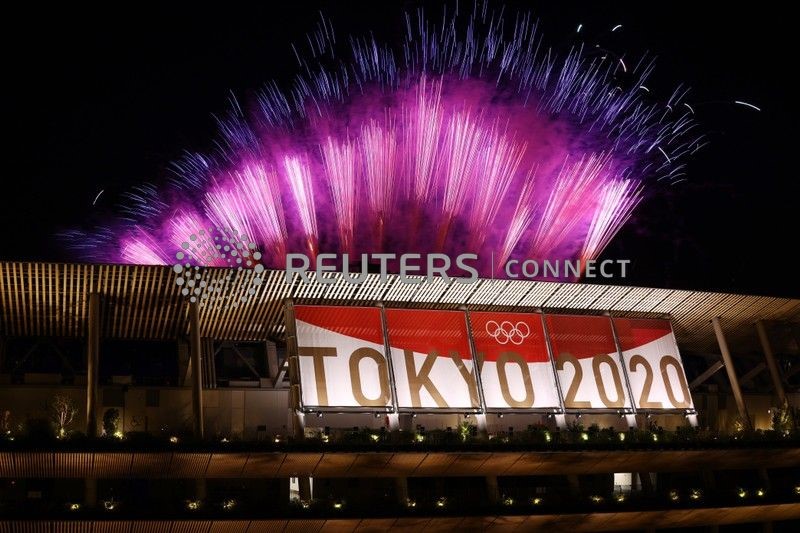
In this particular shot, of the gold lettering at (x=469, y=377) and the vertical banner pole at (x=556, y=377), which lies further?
the vertical banner pole at (x=556, y=377)

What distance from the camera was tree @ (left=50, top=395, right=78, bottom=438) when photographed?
34.7m

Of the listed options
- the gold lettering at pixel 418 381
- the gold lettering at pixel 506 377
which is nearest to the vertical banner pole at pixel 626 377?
the gold lettering at pixel 506 377

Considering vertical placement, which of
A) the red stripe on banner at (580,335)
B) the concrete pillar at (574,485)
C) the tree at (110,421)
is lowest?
the concrete pillar at (574,485)

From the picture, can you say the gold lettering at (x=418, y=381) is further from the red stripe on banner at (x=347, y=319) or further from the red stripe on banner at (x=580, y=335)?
the red stripe on banner at (x=580, y=335)

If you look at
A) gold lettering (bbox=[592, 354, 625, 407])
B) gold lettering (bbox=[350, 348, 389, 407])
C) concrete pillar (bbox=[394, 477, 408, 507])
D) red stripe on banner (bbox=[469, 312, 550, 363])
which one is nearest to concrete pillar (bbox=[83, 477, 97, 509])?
gold lettering (bbox=[350, 348, 389, 407])

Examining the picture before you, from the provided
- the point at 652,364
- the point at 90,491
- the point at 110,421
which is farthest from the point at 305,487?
the point at 652,364

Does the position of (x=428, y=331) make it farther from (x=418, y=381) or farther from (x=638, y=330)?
(x=638, y=330)

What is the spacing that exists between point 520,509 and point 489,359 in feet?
21.4

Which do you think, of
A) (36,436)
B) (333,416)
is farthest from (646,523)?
(36,436)

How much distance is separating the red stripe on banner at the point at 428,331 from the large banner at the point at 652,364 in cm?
782

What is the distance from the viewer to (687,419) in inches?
1618

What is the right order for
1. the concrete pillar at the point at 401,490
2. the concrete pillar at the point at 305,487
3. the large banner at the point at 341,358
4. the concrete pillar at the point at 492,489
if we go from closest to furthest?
1. the concrete pillar at the point at 305,487
2. the concrete pillar at the point at 401,490
3. the concrete pillar at the point at 492,489
4. the large banner at the point at 341,358

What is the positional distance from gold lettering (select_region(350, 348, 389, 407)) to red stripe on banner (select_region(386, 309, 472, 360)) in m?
0.93

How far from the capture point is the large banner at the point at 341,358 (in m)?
35.0
